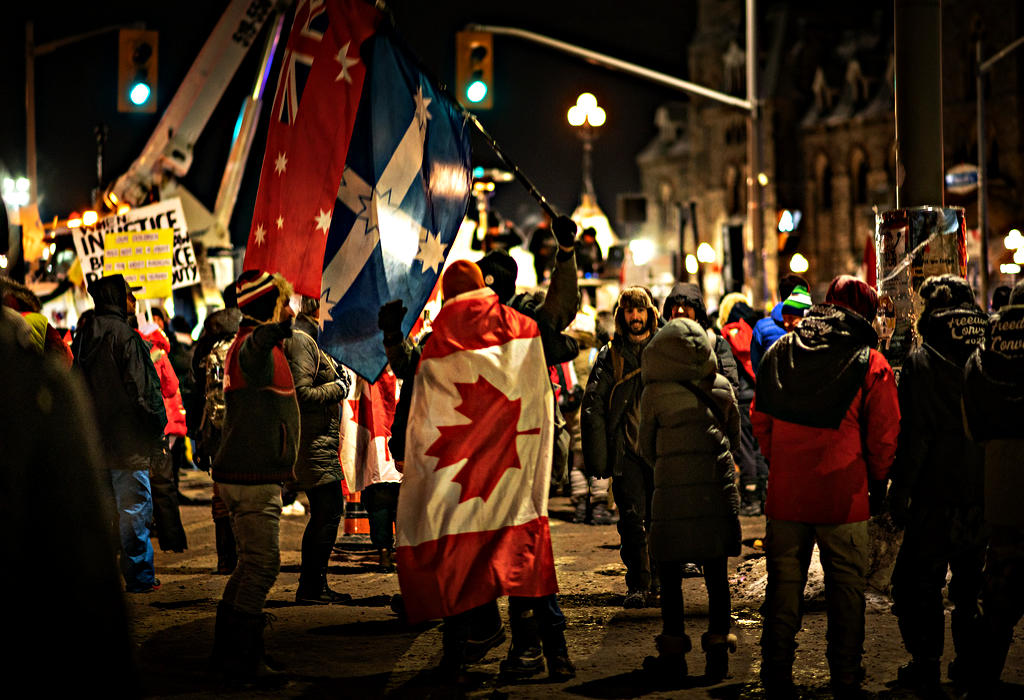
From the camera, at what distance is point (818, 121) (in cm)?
7756

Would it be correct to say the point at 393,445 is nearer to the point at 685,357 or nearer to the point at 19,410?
the point at 685,357

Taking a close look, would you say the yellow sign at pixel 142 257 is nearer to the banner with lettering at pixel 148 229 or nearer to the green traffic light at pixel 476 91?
the banner with lettering at pixel 148 229

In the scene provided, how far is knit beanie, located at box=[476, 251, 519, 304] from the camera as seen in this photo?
7.08 m

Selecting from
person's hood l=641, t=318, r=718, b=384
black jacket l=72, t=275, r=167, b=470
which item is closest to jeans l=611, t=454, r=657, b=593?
person's hood l=641, t=318, r=718, b=384

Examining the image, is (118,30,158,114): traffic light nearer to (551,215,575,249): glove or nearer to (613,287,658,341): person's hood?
(613,287,658,341): person's hood

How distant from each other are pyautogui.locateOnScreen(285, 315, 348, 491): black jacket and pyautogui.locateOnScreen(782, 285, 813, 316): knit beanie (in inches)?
125

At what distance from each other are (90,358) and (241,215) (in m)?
19.9

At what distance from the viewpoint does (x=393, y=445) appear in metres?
6.68

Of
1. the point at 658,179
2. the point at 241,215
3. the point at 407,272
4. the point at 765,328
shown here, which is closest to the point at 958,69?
the point at 658,179

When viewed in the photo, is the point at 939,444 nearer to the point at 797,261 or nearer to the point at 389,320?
the point at 389,320

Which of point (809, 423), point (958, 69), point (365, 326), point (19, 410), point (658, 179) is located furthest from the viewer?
point (658, 179)

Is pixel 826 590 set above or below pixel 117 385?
below

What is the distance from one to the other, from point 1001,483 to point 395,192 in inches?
139

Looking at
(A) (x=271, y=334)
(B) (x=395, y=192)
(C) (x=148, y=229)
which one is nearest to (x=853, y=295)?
(B) (x=395, y=192)
